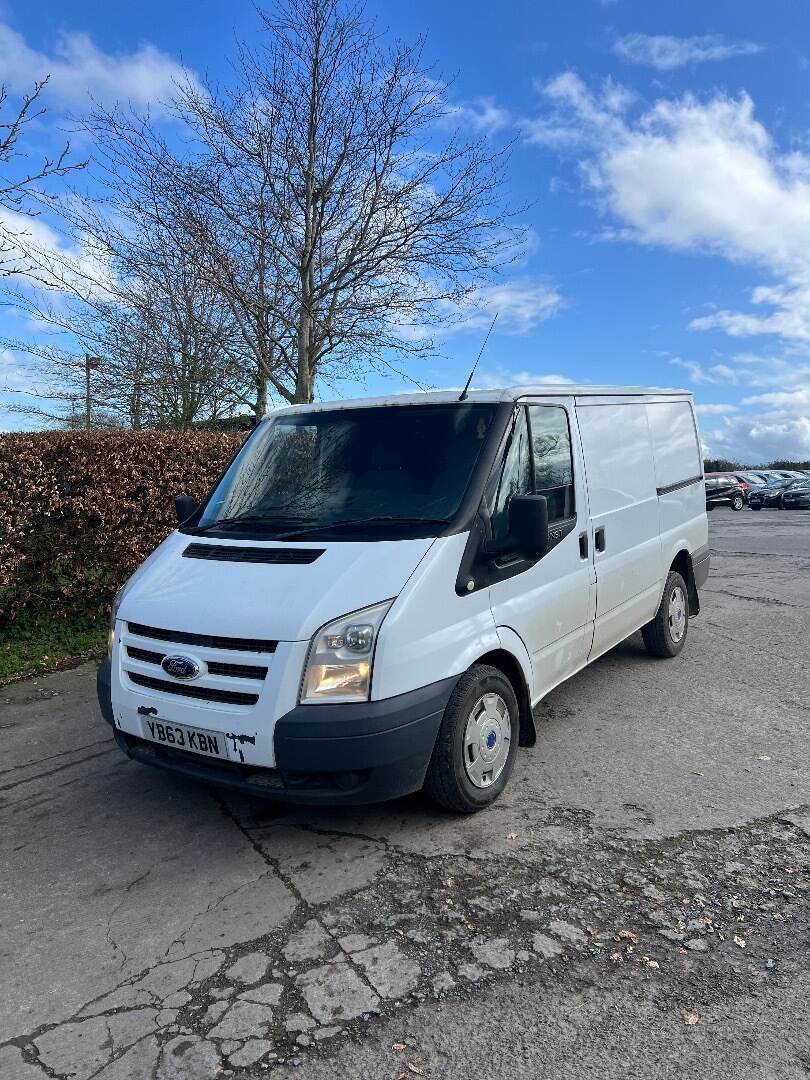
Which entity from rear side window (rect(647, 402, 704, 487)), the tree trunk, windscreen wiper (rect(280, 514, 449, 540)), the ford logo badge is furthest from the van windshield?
the tree trunk

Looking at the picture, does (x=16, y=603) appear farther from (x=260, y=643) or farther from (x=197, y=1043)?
(x=197, y=1043)

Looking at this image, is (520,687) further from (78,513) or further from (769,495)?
(769,495)

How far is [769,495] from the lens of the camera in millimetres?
38812

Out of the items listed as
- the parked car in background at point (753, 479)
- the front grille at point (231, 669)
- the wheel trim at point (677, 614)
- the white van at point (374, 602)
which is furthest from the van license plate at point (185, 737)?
the parked car in background at point (753, 479)

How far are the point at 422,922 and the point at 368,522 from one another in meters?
1.78

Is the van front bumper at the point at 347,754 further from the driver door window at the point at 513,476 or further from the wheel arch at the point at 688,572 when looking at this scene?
the wheel arch at the point at 688,572

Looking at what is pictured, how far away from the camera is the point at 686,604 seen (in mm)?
6848

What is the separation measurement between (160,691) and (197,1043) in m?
1.52

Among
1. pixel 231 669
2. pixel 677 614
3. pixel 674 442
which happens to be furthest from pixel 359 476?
pixel 677 614

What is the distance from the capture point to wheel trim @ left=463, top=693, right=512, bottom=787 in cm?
360

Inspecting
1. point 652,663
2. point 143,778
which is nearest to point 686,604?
point 652,663

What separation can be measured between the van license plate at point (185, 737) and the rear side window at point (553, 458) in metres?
2.12

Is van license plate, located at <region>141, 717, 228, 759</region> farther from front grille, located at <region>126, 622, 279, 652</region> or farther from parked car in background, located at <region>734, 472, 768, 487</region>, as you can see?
parked car in background, located at <region>734, 472, 768, 487</region>

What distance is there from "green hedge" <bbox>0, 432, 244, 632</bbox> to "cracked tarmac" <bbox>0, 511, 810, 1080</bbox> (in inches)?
102
